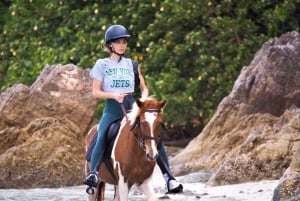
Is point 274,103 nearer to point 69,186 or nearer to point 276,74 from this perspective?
point 276,74

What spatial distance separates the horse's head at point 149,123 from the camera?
10.7 metres

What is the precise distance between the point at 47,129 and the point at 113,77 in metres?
8.24

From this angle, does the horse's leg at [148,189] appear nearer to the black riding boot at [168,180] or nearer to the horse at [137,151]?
the horse at [137,151]

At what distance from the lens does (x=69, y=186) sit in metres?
19.1

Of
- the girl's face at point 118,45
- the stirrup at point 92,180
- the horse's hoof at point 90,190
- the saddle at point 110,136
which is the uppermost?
the girl's face at point 118,45

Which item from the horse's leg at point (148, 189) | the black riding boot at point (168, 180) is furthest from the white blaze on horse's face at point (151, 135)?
the black riding boot at point (168, 180)

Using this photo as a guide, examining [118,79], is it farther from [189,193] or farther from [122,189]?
[189,193]

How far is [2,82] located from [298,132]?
16.3 m

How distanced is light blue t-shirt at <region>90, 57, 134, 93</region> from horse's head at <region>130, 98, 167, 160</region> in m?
0.78

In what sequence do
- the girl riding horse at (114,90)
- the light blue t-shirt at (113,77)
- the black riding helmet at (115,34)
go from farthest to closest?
1. the black riding helmet at (115,34)
2. the light blue t-shirt at (113,77)
3. the girl riding horse at (114,90)

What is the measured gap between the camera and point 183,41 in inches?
1115

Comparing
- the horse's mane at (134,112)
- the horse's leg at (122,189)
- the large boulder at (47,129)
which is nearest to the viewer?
the horse's mane at (134,112)

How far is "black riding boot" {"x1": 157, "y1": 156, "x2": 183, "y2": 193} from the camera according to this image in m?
11.6

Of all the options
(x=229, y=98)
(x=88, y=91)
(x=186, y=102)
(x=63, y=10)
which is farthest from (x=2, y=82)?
(x=229, y=98)
